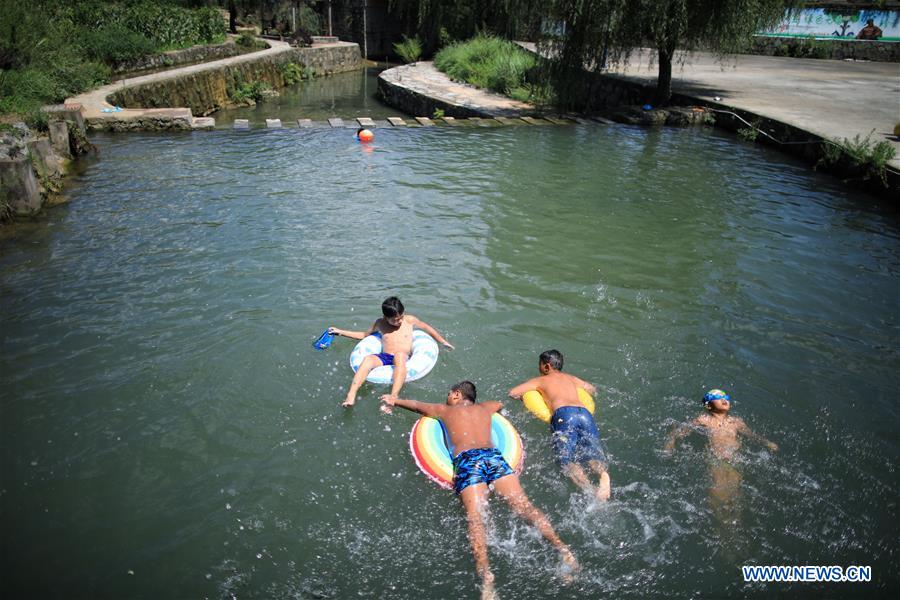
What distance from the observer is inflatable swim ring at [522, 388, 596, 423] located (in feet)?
17.8

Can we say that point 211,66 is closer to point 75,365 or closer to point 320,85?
point 320,85

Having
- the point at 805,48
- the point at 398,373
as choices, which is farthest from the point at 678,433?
the point at 805,48

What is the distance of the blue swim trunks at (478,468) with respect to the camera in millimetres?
4531

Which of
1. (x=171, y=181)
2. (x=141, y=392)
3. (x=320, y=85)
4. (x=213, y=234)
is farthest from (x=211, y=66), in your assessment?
(x=141, y=392)

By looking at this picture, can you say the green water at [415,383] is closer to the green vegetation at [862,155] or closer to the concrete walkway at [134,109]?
the green vegetation at [862,155]

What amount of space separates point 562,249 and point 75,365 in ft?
20.5

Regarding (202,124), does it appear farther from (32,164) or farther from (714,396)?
(714,396)

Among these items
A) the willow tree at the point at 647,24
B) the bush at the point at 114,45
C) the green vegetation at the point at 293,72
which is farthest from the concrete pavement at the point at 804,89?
the bush at the point at 114,45

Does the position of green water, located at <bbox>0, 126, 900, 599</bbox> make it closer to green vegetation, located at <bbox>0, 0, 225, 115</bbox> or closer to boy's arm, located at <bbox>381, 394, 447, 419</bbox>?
boy's arm, located at <bbox>381, 394, 447, 419</bbox>

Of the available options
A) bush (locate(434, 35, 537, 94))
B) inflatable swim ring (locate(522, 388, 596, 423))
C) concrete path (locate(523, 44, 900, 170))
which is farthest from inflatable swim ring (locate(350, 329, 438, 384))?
bush (locate(434, 35, 537, 94))

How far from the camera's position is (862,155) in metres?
11.8

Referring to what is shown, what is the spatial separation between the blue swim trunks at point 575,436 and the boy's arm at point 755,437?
1256mm

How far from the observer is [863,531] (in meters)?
4.41

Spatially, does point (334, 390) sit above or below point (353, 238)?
below
